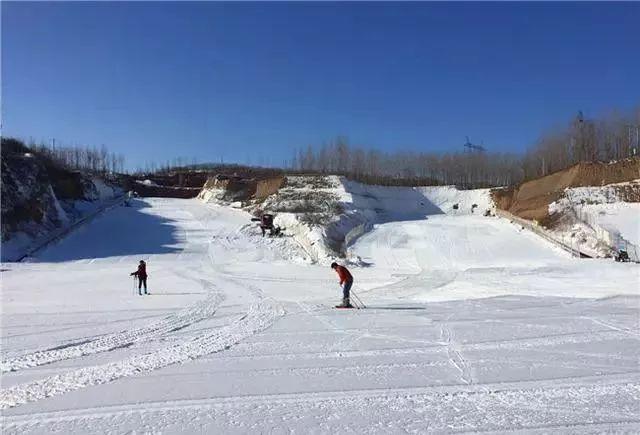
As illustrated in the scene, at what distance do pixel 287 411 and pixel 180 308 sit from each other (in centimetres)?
961

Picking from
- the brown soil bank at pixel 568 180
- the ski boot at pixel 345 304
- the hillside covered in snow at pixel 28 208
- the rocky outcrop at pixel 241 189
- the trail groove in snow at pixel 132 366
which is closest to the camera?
the trail groove in snow at pixel 132 366

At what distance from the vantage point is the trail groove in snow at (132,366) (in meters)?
6.96

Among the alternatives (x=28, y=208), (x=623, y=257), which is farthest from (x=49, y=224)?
(x=623, y=257)

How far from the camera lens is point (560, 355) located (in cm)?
916

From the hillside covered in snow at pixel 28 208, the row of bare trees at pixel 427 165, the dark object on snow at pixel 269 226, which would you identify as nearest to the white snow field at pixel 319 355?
the hillside covered in snow at pixel 28 208

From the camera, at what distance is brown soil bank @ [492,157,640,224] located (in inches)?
1949

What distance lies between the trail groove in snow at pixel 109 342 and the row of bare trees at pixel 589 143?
71259 mm

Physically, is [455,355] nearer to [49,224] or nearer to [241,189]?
[49,224]

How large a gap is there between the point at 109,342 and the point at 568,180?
5395cm

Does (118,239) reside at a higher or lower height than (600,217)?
lower

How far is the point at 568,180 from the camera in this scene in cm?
5431

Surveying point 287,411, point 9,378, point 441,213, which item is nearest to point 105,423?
point 287,411

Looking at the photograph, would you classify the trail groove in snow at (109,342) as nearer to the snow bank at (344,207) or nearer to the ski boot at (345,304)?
the ski boot at (345,304)

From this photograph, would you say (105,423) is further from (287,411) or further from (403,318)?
(403,318)
